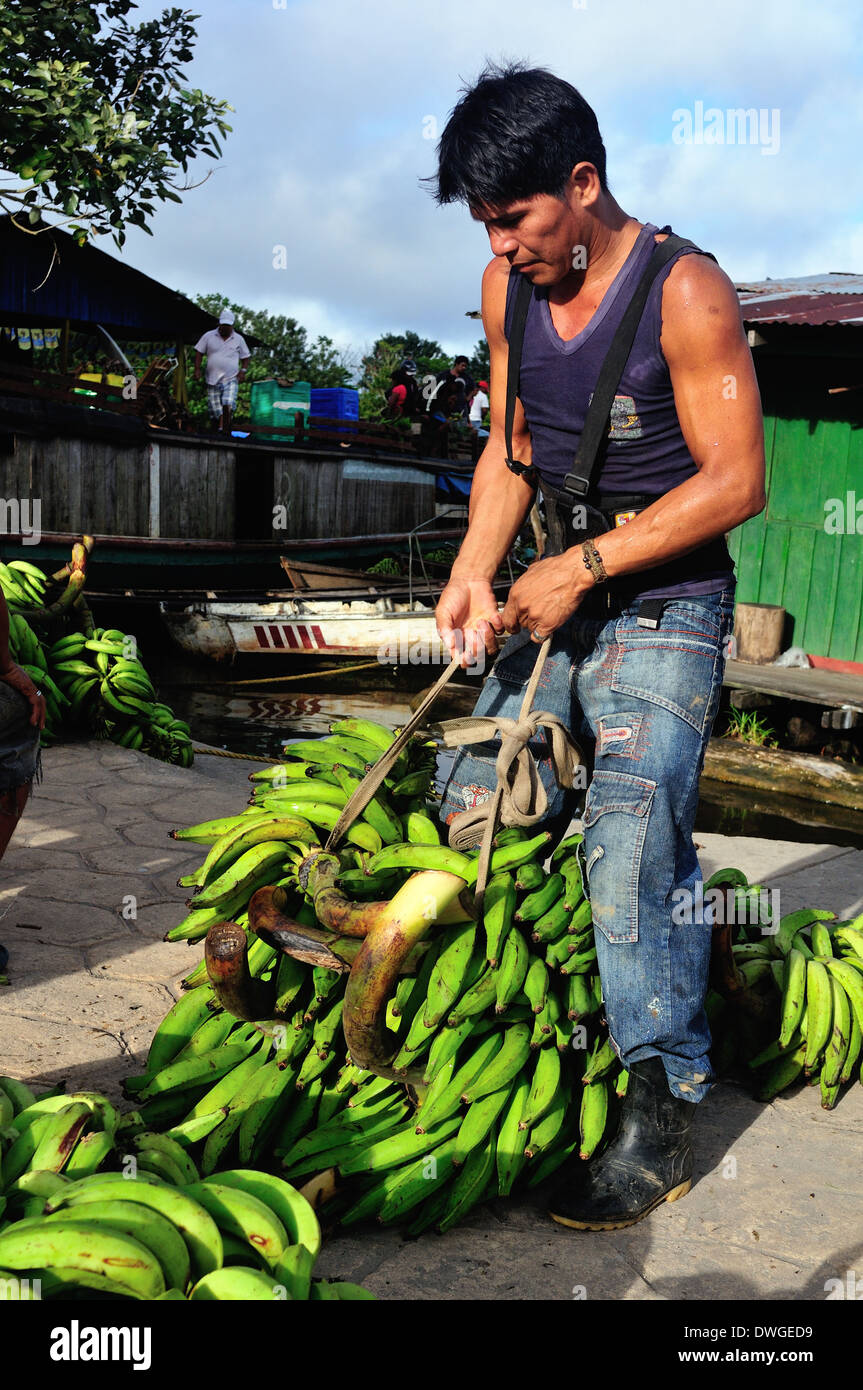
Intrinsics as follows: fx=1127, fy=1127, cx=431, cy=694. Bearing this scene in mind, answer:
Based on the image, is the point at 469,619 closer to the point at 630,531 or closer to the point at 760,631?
the point at 630,531

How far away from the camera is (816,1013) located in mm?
3002

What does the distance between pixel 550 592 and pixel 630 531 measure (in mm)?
221

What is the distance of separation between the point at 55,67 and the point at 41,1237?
→ 300 inches

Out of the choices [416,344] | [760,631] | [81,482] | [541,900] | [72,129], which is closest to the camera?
[541,900]

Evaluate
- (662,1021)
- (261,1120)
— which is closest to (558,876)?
(662,1021)

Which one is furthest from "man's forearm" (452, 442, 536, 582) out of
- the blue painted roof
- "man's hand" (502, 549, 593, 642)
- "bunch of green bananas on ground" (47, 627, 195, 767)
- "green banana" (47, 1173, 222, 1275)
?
the blue painted roof

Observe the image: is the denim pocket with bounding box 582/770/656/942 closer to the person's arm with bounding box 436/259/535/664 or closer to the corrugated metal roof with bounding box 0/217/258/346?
the person's arm with bounding box 436/259/535/664

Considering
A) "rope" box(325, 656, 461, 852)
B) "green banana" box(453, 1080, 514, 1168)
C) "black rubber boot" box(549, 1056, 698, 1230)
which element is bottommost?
"black rubber boot" box(549, 1056, 698, 1230)

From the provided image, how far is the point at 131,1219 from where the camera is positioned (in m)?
1.39

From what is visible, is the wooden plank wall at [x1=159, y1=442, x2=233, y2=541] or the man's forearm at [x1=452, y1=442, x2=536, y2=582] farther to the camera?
A: the wooden plank wall at [x1=159, y1=442, x2=233, y2=541]

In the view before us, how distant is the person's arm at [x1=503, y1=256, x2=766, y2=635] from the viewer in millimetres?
2391

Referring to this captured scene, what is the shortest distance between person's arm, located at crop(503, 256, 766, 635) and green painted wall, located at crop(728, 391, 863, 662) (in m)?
9.17

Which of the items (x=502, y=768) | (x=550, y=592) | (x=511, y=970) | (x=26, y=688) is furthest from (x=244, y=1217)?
(x=26, y=688)
